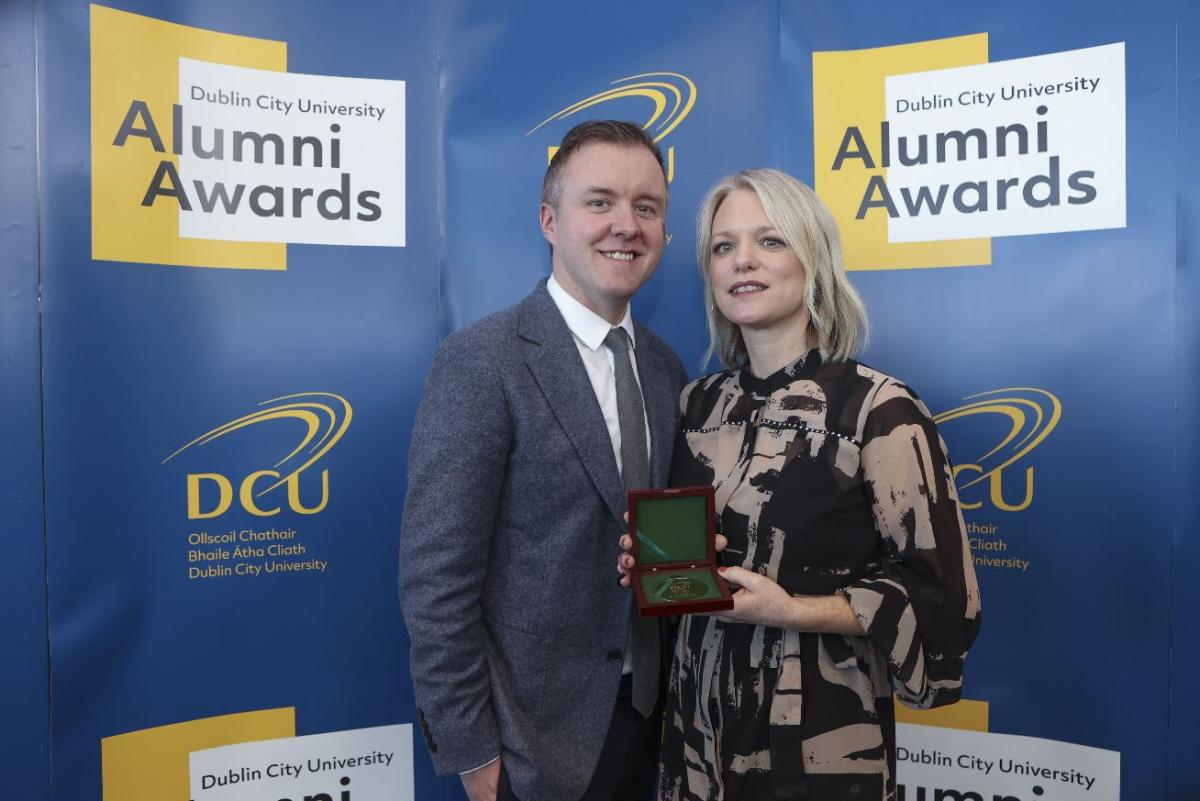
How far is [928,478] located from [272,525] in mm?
1957

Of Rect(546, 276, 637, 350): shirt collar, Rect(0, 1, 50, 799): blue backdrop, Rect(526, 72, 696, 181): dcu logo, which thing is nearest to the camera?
Rect(546, 276, 637, 350): shirt collar

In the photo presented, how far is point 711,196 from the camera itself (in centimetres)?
192

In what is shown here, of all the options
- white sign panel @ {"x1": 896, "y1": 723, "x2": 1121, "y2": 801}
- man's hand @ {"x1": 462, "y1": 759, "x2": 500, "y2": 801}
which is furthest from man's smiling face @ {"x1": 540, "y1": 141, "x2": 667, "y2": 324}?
white sign panel @ {"x1": 896, "y1": 723, "x2": 1121, "y2": 801}

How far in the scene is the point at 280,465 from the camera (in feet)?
8.26

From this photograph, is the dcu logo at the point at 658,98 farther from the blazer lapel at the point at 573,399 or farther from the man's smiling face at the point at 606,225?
the blazer lapel at the point at 573,399

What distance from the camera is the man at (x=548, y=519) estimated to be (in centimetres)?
167

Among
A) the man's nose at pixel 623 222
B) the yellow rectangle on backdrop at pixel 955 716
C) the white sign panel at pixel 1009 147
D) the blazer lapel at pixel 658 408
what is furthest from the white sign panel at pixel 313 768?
the white sign panel at pixel 1009 147

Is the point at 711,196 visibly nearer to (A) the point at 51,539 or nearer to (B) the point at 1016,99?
(B) the point at 1016,99

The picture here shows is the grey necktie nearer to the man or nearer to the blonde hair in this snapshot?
the man

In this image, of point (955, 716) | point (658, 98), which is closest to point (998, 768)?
point (955, 716)

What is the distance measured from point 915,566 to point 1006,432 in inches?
47.1

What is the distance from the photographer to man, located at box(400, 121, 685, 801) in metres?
1.67

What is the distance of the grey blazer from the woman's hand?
307 millimetres

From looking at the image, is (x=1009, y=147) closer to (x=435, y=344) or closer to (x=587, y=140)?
(x=587, y=140)
